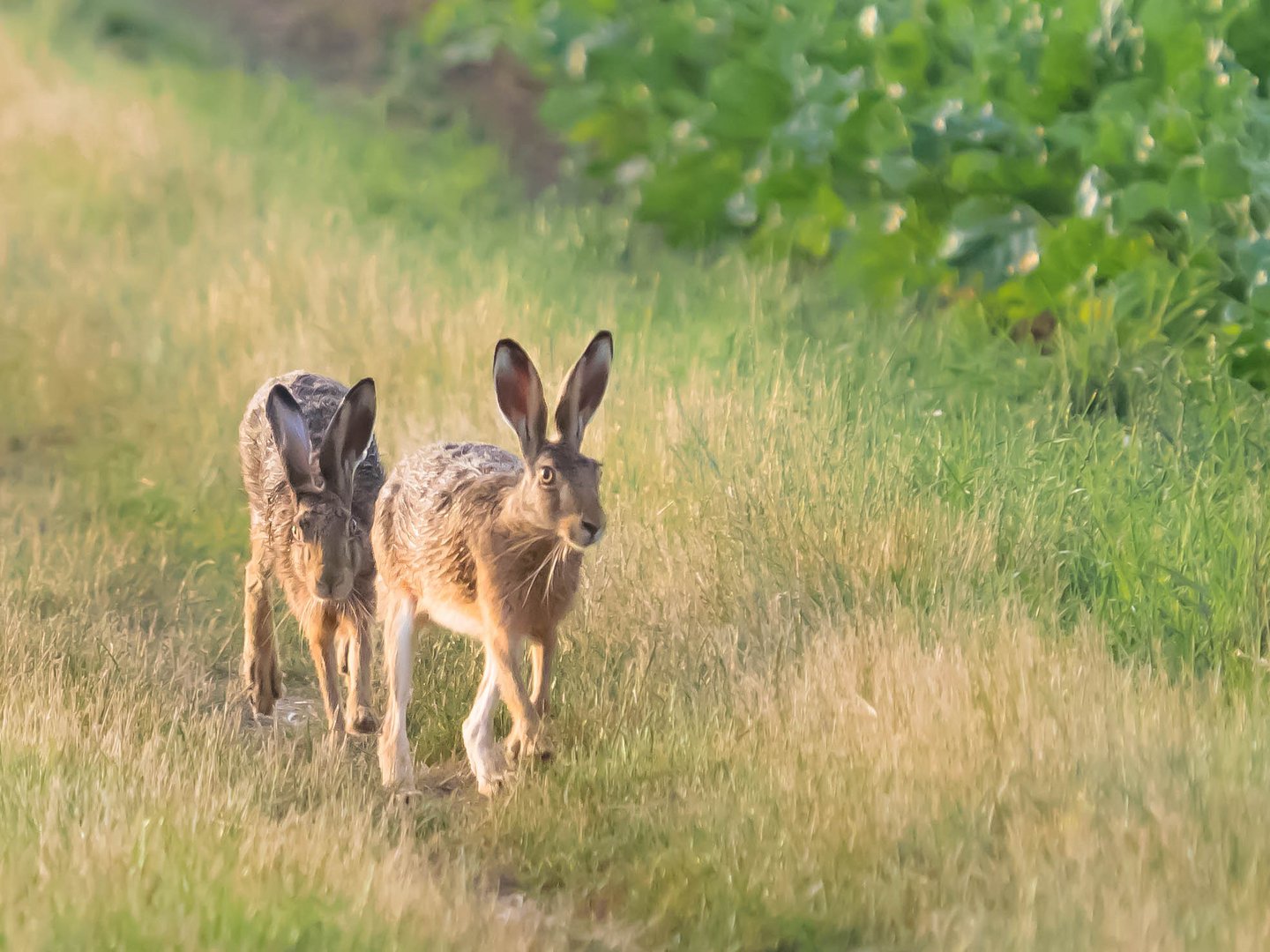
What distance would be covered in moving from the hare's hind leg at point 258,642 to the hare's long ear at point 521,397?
1.57 m

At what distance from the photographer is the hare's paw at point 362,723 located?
5.33 meters

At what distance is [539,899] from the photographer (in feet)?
15.0

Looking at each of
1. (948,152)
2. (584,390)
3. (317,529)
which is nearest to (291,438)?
(317,529)

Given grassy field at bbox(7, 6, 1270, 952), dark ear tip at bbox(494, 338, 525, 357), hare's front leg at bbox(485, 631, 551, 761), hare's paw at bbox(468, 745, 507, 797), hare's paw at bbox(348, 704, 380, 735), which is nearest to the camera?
grassy field at bbox(7, 6, 1270, 952)

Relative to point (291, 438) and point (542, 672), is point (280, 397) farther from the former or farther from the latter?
point (542, 672)

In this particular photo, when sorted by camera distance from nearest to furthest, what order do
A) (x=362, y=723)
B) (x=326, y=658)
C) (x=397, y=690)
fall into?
(x=397, y=690)
(x=362, y=723)
(x=326, y=658)

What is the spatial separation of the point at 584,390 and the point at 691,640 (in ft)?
4.23

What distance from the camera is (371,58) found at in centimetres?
1405

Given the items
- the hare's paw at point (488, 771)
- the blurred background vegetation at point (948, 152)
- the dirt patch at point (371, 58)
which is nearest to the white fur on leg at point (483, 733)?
the hare's paw at point (488, 771)

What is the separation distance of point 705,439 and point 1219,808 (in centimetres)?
288

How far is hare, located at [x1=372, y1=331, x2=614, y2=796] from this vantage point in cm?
467

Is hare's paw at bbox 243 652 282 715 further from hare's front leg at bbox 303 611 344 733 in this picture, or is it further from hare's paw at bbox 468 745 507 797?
hare's paw at bbox 468 745 507 797

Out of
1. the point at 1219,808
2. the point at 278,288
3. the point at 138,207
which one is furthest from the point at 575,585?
the point at 138,207

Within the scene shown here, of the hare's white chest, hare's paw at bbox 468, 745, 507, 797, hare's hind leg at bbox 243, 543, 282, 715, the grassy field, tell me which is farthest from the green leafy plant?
hare's hind leg at bbox 243, 543, 282, 715
